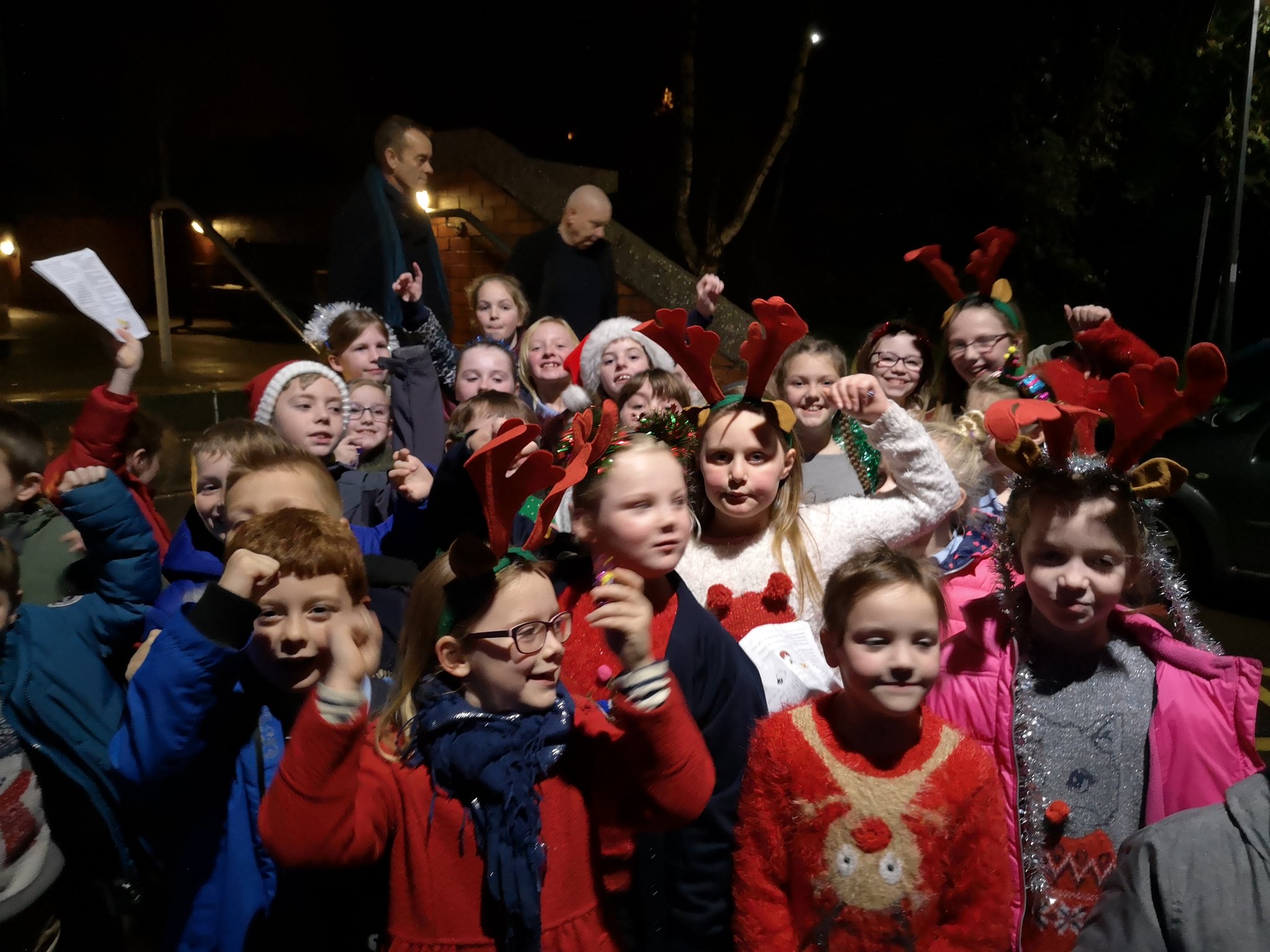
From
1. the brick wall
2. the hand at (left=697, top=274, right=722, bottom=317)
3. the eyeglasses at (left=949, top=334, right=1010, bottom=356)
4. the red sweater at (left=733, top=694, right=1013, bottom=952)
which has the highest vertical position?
the brick wall

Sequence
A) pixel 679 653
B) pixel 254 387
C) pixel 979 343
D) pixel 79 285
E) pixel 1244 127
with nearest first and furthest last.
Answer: pixel 679 653, pixel 79 285, pixel 254 387, pixel 979 343, pixel 1244 127

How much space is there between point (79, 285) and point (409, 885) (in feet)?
6.92

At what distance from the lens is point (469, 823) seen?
6.05 feet

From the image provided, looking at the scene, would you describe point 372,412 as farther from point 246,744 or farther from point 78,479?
point 246,744

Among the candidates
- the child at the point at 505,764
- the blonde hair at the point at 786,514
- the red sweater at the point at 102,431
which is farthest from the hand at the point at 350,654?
the red sweater at the point at 102,431

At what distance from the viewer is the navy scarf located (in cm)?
180

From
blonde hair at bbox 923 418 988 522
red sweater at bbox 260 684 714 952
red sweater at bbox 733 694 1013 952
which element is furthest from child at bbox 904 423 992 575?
red sweater at bbox 260 684 714 952

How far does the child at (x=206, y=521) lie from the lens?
8.48 ft

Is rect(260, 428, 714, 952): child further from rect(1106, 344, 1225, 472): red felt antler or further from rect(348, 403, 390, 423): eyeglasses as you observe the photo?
rect(348, 403, 390, 423): eyeglasses

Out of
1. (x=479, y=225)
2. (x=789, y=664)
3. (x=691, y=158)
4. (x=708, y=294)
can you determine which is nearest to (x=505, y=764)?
(x=789, y=664)

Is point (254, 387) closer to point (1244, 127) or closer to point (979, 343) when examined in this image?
point (979, 343)

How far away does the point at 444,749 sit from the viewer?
1.83 meters

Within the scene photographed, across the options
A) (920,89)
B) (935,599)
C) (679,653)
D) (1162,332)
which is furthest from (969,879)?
(1162,332)

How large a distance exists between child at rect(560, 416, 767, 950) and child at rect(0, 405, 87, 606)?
1519 millimetres
